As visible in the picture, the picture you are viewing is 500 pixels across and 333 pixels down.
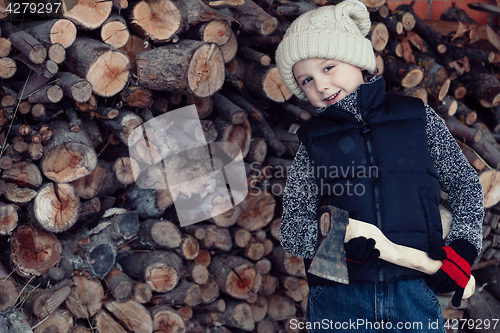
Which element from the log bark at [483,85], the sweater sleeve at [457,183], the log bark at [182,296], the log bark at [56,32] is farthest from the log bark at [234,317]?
the log bark at [483,85]

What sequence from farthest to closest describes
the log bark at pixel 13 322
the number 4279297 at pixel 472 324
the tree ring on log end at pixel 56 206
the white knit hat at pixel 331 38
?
the number 4279297 at pixel 472 324, the tree ring on log end at pixel 56 206, the log bark at pixel 13 322, the white knit hat at pixel 331 38

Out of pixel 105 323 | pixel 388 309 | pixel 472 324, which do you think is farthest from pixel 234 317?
pixel 472 324

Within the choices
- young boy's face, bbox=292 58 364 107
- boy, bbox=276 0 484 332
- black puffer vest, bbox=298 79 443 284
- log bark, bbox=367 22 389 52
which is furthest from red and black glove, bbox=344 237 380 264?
log bark, bbox=367 22 389 52

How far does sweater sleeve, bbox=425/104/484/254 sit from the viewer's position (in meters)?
1.64

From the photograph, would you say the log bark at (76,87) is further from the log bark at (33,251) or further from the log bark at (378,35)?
the log bark at (378,35)

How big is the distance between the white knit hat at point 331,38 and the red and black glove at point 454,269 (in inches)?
32.2

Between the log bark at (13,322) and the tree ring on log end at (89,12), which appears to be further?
the tree ring on log end at (89,12)

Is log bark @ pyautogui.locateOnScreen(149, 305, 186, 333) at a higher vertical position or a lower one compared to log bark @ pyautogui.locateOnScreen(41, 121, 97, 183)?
lower

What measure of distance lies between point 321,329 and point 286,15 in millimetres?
2117

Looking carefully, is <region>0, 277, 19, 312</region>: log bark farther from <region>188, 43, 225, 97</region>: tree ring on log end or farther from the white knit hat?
the white knit hat

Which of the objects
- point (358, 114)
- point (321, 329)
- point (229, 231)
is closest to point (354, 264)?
point (321, 329)

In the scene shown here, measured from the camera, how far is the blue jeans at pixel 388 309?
1.55 m

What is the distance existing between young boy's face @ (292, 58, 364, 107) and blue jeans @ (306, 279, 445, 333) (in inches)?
30.3

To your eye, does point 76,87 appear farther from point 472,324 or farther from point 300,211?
point 472,324
